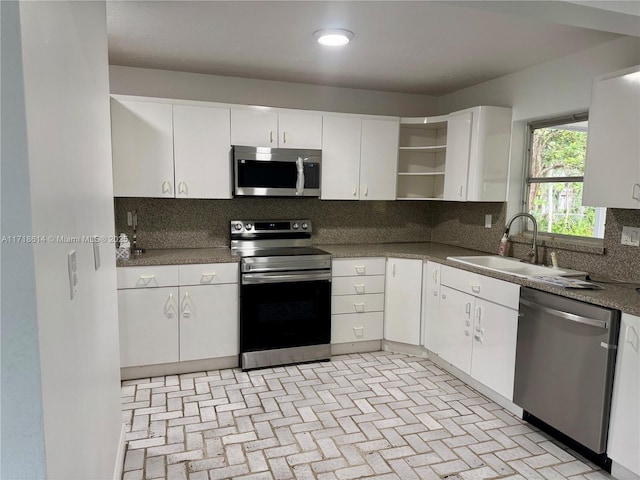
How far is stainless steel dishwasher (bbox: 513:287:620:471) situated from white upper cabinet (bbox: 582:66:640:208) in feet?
2.12

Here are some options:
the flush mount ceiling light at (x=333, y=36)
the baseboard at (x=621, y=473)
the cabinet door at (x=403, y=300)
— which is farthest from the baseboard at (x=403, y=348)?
the flush mount ceiling light at (x=333, y=36)

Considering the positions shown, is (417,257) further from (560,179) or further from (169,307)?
(169,307)

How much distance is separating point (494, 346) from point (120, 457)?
227 cm

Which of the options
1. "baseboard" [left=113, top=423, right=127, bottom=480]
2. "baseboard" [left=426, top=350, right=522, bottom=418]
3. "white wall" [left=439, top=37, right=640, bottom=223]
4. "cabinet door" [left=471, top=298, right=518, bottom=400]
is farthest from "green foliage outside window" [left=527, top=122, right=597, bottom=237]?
"baseboard" [left=113, top=423, right=127, bottom=480]

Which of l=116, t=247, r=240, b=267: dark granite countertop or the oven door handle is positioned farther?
the oven door handle

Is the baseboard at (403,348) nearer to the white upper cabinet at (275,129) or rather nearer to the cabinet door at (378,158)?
the cabinet door at (378,158)

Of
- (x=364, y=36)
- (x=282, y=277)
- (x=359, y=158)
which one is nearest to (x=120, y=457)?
(x=282, y=277)

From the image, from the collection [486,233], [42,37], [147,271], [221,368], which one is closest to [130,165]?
[147,271]

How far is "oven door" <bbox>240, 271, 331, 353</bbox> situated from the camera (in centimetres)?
332

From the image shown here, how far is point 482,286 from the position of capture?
295cm

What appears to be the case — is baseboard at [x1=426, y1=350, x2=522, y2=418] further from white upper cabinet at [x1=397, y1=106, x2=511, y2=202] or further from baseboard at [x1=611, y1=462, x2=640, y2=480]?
white upper cabinet at [x1=397, y1=106, x2=511, y2=202]

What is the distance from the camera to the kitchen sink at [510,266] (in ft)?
9.39

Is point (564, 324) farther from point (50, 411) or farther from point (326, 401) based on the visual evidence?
point (50, 411)

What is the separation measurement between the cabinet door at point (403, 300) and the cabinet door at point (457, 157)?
2.35 feet
